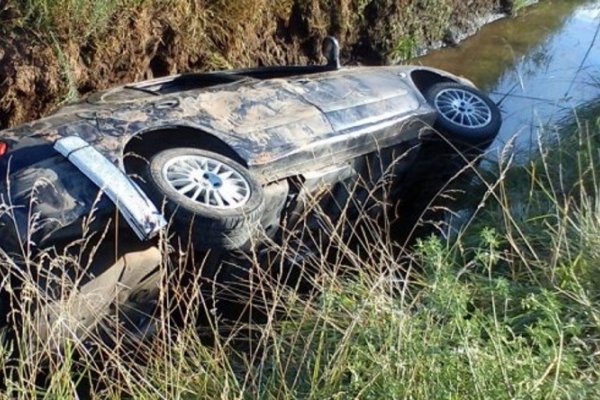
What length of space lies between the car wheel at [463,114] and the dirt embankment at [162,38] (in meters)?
2.02

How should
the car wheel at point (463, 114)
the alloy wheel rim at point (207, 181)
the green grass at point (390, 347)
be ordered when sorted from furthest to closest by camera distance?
1. the car wheel at point (463, 114)
2. the alloy wheel rim at point (207, 181)
3. the green grass at point (390, 347)

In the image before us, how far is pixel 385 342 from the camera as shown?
13.0 ft

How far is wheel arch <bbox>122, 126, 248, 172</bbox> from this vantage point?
5.39 meters

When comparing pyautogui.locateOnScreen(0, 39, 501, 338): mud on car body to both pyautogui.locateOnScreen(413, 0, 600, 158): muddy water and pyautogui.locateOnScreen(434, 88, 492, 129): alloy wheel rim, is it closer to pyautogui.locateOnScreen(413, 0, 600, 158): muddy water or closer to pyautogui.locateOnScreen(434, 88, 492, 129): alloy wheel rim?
pyautogui.locateOnScreen(434, 88, 492, 129): alloy wheel rim

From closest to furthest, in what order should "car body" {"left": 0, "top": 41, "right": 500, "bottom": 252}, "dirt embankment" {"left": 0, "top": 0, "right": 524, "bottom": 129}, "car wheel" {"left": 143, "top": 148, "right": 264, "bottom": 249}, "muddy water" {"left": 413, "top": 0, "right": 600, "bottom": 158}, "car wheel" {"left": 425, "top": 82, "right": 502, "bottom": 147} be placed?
"car body" {"left": 0, "top": 41, "right": 500, "bottom": 252} → "car wheel" {"left": 143, "top": 148, "right": 264, "bottom": 249} → "car wheel" {"left": 425, "top": 82, "right": 502, "bottom": 147} → "dirt embankment" {"left": 0, "top": 0, "right": 524, "bottom": 129} → "muddy water" {"left": 413, "top": 0, "right": 600, "bottom": 158}

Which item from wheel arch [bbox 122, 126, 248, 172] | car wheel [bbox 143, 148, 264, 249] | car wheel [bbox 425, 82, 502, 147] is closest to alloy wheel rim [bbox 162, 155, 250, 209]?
car wheel [bbox 143, 148, 264, 249]

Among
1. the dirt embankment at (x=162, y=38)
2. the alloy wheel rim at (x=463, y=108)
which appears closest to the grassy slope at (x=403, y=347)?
the alloy wheel rim at (x=463, y=108)

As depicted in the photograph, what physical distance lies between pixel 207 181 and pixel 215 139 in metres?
0.48

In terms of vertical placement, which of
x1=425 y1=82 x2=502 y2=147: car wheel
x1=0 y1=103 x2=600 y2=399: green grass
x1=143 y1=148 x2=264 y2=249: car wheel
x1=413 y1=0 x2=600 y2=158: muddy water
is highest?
x1=143 y1=148 x2=264 y2=249: car wheel

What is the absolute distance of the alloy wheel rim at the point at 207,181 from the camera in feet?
16.5

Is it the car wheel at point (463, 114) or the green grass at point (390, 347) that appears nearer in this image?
the green grass at point (390, 347)

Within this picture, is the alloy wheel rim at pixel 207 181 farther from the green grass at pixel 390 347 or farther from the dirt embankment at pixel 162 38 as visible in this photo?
the dirt embankment at pixel 162 38

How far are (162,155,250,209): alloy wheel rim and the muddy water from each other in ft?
8.47

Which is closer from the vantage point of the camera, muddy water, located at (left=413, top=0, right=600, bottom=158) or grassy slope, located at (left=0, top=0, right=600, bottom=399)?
grassy slope, located at (left=0, top=0, right=600, bottom=399)
